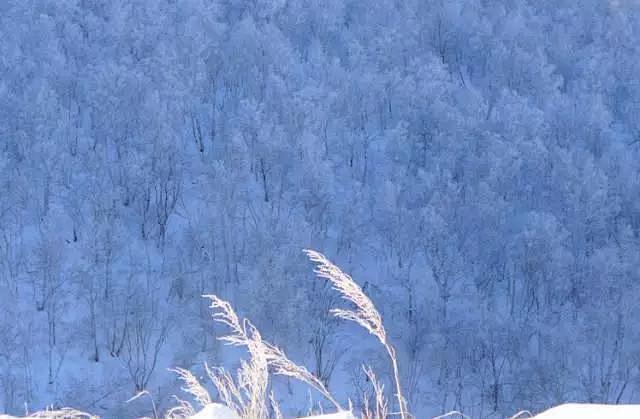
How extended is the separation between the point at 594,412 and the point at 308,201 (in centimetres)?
3339

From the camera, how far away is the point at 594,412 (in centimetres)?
240

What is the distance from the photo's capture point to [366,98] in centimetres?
4178

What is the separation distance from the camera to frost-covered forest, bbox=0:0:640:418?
30031 millimetres

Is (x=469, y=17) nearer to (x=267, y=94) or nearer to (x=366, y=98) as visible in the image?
(x=366, y=98)

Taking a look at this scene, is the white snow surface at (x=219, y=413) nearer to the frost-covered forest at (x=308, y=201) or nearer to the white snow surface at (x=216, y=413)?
the white snow surface at (x=216, y=413)

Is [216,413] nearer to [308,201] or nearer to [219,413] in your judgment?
[219,413]

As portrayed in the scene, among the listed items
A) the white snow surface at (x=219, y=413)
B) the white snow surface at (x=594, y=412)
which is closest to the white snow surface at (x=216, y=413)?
the white snow surface at (x=219, y=413)

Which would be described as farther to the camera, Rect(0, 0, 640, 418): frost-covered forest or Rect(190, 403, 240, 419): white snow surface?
Rect(0, 0, 640, 418): frost-covered forest

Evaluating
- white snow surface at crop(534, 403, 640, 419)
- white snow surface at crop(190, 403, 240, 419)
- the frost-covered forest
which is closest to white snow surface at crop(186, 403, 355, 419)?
white snow surface at crop(190, 403, 240, 419)

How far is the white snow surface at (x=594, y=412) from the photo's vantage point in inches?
92.0

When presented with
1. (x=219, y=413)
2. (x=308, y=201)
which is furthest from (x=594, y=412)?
(x=308, y=201)

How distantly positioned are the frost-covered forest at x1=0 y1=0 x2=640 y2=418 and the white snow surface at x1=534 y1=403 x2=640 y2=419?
22332 mm

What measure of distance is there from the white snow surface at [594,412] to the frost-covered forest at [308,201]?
22332mm

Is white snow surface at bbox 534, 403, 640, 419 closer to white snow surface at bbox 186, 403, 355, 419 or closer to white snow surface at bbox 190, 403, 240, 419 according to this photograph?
white snow surface at bbox 186, 403, 355, 419
